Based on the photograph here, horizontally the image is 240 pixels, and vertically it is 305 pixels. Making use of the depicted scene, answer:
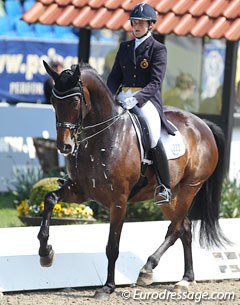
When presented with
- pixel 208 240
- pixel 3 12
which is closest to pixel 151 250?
pixel 208 240

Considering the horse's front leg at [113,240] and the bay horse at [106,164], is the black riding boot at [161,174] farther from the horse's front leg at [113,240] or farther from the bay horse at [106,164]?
the horse's front leg at [113,240]

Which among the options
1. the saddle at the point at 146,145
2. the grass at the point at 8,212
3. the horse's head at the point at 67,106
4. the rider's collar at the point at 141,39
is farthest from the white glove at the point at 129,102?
the grass at the point at 8,212

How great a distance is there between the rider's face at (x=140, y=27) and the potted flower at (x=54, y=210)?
3.08 m

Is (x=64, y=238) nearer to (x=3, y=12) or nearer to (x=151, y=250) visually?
(x=151, y=250)

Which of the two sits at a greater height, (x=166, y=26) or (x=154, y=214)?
(x=166, y=26)

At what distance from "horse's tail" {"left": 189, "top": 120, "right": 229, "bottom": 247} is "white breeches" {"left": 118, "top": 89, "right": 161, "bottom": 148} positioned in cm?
119

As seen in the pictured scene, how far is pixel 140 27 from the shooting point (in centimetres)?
736

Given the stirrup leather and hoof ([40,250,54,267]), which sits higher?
the stirrup leather

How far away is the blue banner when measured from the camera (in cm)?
1836

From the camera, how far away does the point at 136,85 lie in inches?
293

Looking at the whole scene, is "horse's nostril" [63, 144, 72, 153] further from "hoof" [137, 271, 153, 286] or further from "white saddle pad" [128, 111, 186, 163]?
"hoof" [137, 271, 153, 286]

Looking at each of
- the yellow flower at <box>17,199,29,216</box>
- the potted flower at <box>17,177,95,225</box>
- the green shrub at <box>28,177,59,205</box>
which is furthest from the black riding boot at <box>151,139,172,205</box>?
the yellow flower at <box>17,199,29,216</box>

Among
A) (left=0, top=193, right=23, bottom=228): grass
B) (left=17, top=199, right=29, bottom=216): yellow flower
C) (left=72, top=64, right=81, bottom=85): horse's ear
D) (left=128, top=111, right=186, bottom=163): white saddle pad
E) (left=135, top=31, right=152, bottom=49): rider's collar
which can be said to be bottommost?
(left=0, top=193, right=23, bottom=228): grass

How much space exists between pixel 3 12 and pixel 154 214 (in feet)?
34.4
